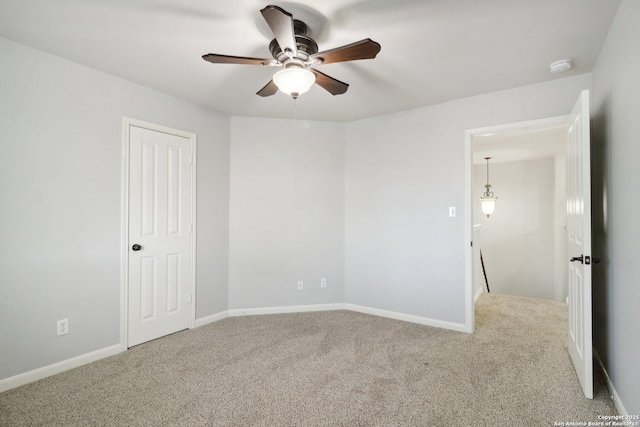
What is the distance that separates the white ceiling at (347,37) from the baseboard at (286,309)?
8.25ft

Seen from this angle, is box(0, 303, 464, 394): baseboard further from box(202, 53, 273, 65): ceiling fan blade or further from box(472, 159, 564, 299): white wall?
box(472, 159, 564, 299): white wall

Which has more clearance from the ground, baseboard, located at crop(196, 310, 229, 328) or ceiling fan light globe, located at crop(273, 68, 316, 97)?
ceiling fan light globe, located at crop(273, 68, 316, 97)

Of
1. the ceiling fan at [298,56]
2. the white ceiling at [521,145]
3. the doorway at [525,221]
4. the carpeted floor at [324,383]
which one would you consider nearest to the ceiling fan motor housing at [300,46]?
the ceiling fan at [298,56]

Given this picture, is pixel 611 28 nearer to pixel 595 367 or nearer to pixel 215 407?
pixel 595 367

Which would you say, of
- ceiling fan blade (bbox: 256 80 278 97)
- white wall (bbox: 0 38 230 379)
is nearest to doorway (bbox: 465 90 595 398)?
ceiling fan blade (bbox: 256 80 278 97)

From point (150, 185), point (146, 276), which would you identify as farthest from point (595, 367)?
point (150, 185)

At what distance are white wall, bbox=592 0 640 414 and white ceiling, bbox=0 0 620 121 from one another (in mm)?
274

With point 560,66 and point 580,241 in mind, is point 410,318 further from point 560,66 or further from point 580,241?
point 560,66

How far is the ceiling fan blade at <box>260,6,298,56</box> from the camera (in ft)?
5.00

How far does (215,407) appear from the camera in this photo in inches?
79.9

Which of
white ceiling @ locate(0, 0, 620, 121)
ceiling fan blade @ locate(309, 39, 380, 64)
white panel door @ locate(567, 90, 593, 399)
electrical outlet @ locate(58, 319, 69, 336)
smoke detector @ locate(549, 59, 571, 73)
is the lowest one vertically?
electrical outlet @ locate(58, 319, 69, 336)

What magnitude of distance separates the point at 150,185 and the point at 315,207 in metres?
1.88

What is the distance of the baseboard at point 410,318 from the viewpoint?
3.40m

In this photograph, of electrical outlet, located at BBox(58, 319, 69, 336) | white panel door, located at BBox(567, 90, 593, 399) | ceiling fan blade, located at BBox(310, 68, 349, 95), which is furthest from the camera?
electrical outlet, located at BBox(58, 319, 69, 336)
